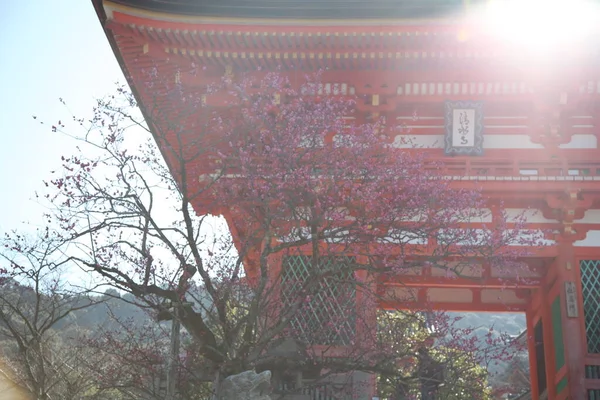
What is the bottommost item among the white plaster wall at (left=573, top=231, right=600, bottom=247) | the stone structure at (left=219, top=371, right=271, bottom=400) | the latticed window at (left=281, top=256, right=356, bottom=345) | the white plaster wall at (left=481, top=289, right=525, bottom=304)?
the stone structure at (left=219, top=371, right=271, bottom=400)

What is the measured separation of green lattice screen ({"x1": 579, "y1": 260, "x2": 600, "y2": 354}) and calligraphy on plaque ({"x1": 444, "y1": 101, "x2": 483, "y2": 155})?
294cm

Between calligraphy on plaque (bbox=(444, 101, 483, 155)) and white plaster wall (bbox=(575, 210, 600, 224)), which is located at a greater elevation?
calligraphy on plaque (bbox=(444, 101, 483, 155))

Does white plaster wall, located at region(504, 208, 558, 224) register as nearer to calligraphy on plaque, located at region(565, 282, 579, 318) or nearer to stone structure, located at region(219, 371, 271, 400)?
calligraphy on plaque, located at region(565, 282, 579, 318)

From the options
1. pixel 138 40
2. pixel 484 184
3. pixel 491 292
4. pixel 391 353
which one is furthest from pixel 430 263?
pixel 491 292

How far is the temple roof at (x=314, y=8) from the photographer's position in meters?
12.4

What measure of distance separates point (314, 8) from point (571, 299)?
695cm

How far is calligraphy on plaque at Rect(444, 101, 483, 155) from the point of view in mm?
13289

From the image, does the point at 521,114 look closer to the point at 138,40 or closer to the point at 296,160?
the point at 296,160

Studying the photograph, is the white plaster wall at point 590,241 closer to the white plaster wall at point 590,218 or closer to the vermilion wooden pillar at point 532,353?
the white plaster wall at point 590,218

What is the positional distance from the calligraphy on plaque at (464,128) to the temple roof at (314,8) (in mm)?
1898

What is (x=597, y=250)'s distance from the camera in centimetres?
1303

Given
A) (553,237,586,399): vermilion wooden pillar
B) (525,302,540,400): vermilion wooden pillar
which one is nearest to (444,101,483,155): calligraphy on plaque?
(553,237,586,399): vermilion wooden pillar

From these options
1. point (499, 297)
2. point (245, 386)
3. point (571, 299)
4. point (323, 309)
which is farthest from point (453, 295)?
point (245, 386)

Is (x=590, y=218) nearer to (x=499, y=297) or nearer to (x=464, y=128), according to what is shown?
(x=464, y=128)
